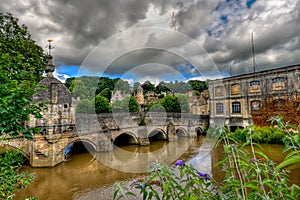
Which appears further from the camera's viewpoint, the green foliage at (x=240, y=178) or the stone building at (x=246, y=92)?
the stone building at (x=246, y=92)

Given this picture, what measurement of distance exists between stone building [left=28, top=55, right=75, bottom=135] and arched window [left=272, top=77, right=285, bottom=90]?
65.3 ft

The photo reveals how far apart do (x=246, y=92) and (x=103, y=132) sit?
675 inches

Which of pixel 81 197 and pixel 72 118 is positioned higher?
pixel 72 118

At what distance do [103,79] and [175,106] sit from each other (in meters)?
31.5

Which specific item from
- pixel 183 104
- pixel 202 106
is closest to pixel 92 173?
pixel 183 104

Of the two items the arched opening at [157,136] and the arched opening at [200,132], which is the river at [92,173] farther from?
the arched opening at [200,132]

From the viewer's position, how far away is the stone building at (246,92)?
1697 cm

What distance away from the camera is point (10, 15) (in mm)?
12953

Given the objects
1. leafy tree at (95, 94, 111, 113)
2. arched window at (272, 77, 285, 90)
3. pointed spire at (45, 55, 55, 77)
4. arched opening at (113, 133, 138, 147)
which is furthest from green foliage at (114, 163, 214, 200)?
arched window at (272, 77, 285, 90)

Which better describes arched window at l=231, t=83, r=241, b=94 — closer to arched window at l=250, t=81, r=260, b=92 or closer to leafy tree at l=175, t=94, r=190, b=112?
arched window at l=250, t=81, r=260, b=92

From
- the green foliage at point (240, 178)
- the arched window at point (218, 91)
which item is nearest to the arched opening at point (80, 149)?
the green foliage at point (240, 178)

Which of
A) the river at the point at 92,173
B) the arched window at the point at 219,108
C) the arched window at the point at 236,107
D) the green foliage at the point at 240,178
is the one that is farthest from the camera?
the arched window at the point at 219,108

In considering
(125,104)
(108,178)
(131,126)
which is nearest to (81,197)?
(108,178)

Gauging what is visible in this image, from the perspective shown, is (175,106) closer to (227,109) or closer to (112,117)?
(227,109)
